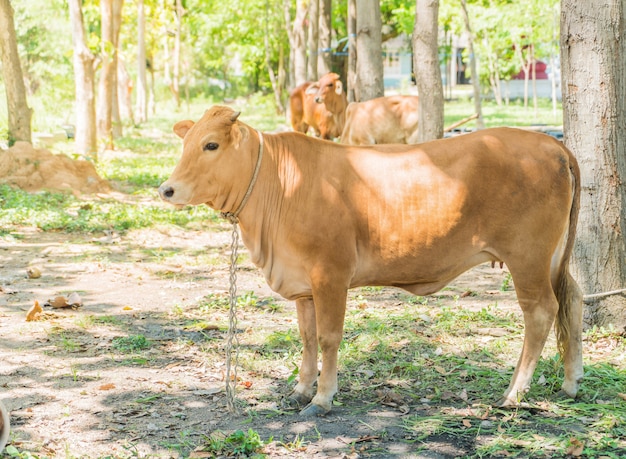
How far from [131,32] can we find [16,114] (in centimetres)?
3263

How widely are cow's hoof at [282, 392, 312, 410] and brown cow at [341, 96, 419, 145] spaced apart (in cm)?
868

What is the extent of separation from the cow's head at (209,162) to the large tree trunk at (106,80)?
14.2 metres

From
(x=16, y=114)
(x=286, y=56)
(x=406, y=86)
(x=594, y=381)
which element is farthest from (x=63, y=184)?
(x=406, y=86)

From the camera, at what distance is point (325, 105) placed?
17375 mm

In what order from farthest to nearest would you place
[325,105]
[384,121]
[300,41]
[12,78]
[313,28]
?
[300,41], [313,28], [325,105], [12,78], [384,121]

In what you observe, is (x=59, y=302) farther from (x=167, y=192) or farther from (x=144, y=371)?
(x=167, y=192)

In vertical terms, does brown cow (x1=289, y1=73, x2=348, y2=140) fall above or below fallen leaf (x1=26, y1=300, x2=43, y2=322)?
above

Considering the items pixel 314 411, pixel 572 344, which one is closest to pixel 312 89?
pixel 572 344

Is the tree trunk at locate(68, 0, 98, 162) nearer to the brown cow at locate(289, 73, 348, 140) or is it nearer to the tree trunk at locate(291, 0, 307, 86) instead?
the brown cow at locate(289, 73, 348, 140)

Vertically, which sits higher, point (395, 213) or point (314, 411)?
point (395, 213)

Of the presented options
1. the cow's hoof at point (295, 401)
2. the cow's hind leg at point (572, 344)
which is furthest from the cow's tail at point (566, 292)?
the cow's hoof at point (295, 401)

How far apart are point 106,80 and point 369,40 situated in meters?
9.71

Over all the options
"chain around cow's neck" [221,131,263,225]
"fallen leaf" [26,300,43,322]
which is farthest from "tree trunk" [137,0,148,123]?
"chain around cow's neck" [221,131,263,225]

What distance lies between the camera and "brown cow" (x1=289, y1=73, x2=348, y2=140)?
17141 mm
